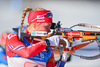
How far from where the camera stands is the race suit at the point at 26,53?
1410mm

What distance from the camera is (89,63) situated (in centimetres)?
234

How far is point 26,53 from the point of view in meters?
1.40

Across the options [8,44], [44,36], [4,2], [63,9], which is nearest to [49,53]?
[44,36]

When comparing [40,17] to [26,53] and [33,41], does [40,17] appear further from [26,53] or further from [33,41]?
[26,53]

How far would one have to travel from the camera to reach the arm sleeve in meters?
1.40

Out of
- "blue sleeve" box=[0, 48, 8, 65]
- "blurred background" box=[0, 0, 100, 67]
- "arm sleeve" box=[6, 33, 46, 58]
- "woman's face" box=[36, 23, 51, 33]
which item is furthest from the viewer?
"blurred background" box=[0, 0, 100, 67]

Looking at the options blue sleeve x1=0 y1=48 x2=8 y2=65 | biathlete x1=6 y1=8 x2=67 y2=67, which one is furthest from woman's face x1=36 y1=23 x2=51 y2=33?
blue sleeve x1=0 y1=48 x2=8 y2=65

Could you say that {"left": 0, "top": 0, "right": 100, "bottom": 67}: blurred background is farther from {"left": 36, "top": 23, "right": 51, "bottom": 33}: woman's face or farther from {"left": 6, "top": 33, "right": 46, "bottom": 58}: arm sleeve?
{"left": 6, "top": 33, "right": 46, "bottom": 58}: arm sleeve

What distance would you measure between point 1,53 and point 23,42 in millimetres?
307

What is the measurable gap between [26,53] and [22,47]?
0.06 metres

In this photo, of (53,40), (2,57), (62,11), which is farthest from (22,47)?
(62,11)

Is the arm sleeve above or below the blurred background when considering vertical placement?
below

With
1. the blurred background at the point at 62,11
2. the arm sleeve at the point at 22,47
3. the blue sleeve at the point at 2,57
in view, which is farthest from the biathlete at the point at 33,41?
the blurred background at the point at 62,11

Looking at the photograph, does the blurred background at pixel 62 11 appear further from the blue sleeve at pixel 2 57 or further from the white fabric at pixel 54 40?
the white fabric at pixel 54 40
